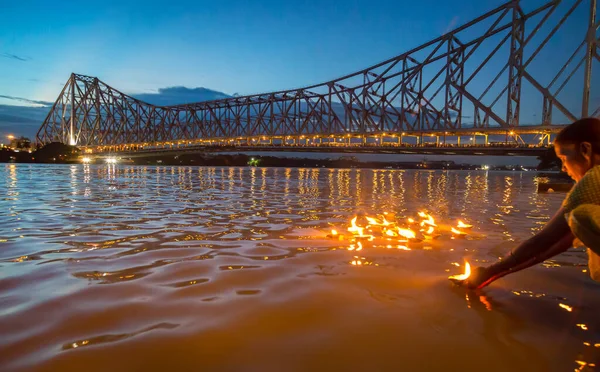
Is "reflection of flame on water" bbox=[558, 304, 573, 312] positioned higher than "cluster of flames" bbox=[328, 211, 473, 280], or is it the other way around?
"reflection of flame on water" bbox=[558, 304, 573, 312]

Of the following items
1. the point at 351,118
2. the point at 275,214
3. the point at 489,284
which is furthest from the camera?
the point at 351,118

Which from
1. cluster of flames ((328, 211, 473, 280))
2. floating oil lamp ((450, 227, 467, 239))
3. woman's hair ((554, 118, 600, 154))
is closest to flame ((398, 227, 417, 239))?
cluster of flames ((328, 211, 473, 280))

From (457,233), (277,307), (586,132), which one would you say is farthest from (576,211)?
(457,233)

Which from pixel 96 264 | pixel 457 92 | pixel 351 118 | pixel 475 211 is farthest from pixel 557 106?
pixel 96 264

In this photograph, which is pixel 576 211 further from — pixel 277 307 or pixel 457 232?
pixel 457 232

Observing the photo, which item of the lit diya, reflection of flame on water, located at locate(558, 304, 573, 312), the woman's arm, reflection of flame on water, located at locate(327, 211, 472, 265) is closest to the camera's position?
the woman's arm

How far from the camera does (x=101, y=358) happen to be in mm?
2025

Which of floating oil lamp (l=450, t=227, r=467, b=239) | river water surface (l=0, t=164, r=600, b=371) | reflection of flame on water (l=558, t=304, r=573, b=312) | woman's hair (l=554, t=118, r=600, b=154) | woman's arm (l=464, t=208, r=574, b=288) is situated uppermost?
woman's hair (l=554, t=118, r=600, b=154)

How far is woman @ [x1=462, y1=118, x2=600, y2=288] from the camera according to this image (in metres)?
2.01

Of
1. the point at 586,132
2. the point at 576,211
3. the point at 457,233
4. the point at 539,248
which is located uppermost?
the point at 586,132

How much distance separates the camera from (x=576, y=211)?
2.03m

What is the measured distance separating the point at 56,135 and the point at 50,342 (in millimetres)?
143198

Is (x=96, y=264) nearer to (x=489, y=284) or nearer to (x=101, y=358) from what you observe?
(x=101, y=358)

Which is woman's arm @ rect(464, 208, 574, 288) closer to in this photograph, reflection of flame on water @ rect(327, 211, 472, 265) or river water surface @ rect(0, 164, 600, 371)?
river water surface @ rect(0, 164, 600, 371)
